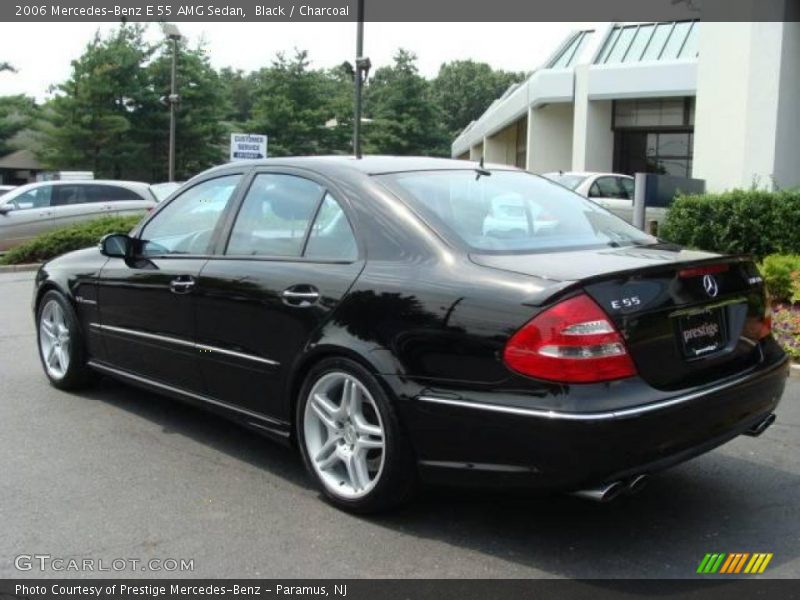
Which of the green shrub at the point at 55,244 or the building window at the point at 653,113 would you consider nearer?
the green shrub at the point at 55,244

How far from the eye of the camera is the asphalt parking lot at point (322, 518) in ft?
11.0

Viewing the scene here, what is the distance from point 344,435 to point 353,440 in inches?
2.7

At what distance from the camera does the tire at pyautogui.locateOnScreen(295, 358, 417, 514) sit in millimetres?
3535

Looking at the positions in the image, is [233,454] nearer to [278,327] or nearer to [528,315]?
[278,327]

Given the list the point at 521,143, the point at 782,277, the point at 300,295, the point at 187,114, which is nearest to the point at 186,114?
the point at 187,114

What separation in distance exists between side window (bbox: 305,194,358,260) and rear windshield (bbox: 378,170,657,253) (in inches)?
11.2

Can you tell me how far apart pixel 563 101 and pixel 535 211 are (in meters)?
25.4

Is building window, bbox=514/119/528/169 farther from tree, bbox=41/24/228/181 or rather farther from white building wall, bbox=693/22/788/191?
white building wall, bbox=693/22/788/191

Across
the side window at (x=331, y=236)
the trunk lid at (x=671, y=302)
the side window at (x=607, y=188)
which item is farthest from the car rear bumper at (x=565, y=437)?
the side window at (x=607, y=188)

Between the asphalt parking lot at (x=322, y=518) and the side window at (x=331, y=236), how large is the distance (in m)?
1.18

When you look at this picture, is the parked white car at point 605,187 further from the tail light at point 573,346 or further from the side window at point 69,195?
the tail light at point 573,346

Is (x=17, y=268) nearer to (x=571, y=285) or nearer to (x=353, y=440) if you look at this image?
(x=353, y=440)

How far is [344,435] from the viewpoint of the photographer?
3.84 m

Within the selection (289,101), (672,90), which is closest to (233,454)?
(672,90)
